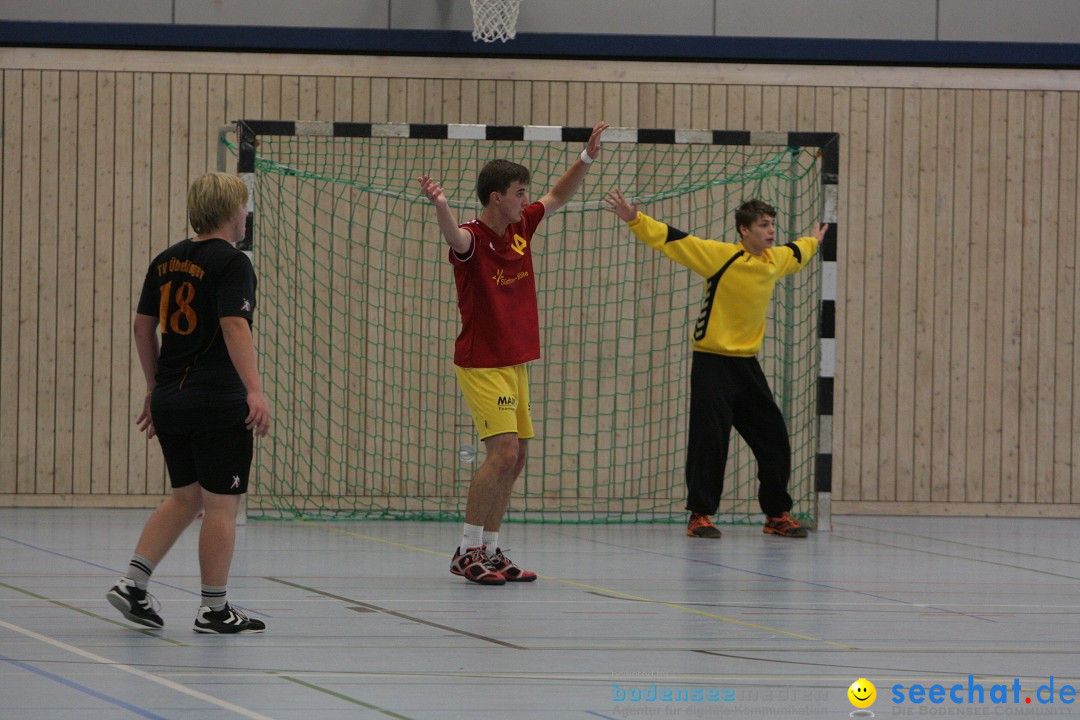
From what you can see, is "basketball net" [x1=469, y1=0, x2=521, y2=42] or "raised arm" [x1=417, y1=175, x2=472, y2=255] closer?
"raised arm" [x1=417, y1=175, x2=472, y2=255]

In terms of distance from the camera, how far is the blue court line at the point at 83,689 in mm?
3344

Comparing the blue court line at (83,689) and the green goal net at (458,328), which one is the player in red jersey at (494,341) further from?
the green goal net at (458,328)

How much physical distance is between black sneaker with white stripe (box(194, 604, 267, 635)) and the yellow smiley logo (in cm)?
209

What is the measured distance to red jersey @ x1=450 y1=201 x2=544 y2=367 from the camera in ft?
20.3

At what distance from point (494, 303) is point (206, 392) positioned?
6.29 feet

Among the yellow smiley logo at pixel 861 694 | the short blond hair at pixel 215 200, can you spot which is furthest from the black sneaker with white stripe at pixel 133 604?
the yellow smiley logo at pixel 861 694

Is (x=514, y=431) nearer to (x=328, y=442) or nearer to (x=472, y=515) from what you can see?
(x=472, y=515)

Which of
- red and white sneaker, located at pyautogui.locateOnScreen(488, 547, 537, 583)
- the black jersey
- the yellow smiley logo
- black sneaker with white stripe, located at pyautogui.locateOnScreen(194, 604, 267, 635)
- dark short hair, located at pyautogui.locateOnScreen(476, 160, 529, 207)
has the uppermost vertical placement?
dark short hair, located at pyautogui.locateOnScreen(476, 160, 529, 207)

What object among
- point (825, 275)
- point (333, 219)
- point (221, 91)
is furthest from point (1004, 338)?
point (221, 91)

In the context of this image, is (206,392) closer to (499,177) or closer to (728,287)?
(499,177)

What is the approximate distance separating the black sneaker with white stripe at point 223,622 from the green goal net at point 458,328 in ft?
17.9

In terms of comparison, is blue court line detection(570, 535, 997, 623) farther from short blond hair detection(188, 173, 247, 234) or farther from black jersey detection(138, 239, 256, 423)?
short blond hair detection(188, 173, 247, 234)

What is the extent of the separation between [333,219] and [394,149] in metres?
0.73

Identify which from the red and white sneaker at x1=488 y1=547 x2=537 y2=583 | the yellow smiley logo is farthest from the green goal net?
the yellow smiley logo
